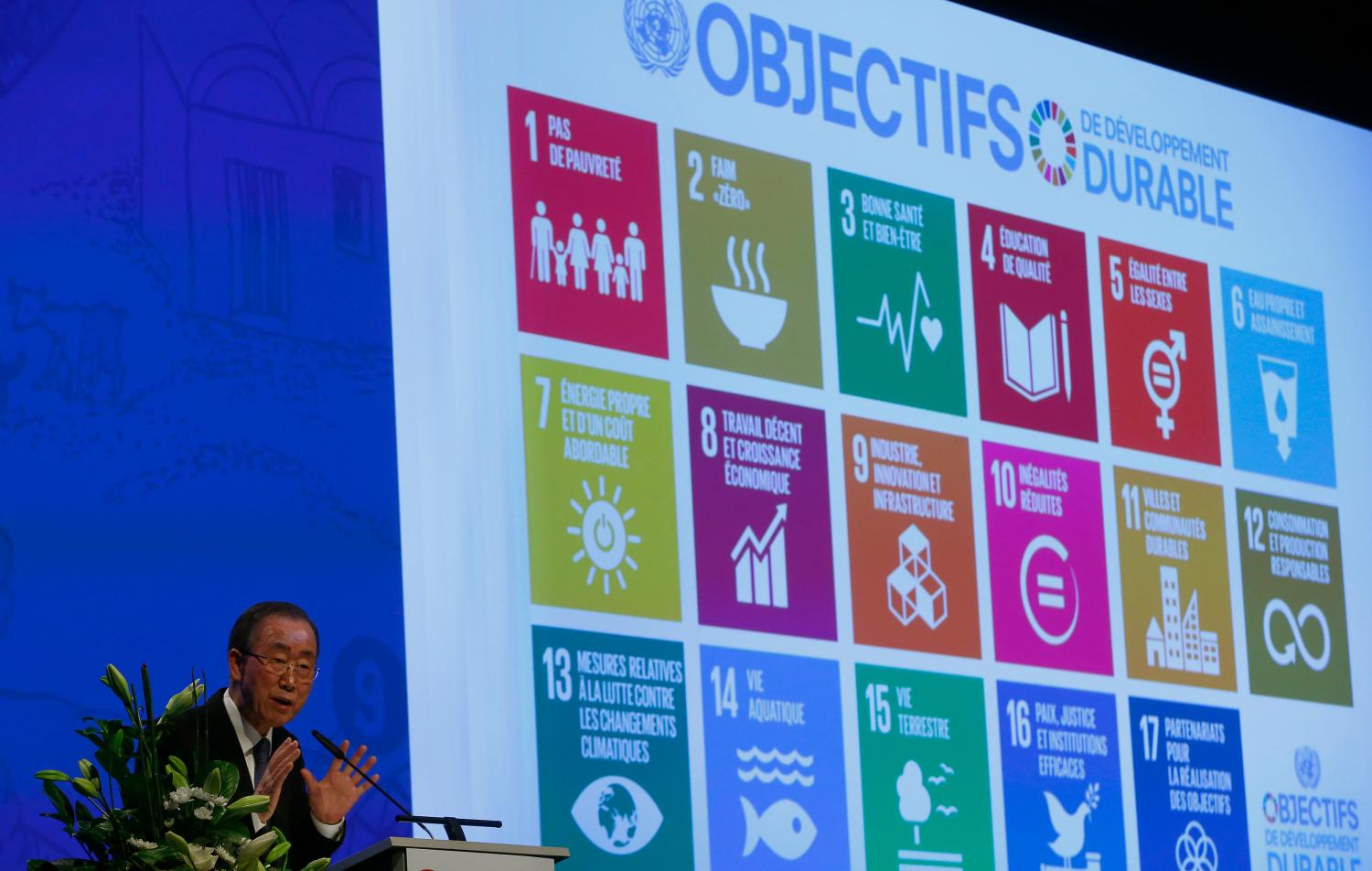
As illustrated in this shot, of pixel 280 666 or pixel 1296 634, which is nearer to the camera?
pixel 280 666

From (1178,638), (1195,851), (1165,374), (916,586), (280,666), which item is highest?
(1165,374)

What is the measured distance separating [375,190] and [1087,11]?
8.94ft

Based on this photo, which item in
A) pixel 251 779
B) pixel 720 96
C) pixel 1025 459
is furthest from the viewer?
pixel 1025 459

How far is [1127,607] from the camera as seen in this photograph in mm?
5980

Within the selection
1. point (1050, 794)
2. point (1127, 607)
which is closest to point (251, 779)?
point (1050, 794)

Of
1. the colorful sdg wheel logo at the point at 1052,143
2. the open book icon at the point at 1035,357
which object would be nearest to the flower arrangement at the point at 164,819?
the open book icon at the point at 1035,357

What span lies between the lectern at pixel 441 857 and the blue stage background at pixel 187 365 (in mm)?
1104

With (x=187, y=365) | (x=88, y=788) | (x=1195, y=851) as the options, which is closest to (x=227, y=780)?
(x=88, y=788)

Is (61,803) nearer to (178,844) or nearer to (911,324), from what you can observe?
(178,844)

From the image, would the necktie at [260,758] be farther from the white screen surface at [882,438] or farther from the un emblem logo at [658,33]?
the un emblem logo at [658,33]

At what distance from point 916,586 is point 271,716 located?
2.23 metres

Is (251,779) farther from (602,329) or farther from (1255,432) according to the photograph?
(1255,432)

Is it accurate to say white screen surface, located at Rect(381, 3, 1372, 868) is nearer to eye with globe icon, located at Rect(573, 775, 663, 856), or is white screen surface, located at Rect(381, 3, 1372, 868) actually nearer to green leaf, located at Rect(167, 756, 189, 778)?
eye with globe icon, located at Rect(573, 775, 663, 856)

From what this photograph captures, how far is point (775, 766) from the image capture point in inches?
201
